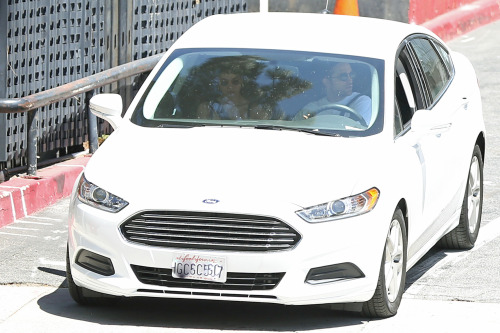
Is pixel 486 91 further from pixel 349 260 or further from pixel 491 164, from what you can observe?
pixel 349 260

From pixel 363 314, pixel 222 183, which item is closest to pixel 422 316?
pixel 363 314

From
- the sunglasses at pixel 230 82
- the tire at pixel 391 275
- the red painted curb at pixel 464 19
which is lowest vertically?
the red painted curb at pixel 464 19

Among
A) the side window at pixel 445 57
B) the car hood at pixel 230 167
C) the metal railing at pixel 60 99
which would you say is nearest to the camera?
the car hood at pixel 230 167

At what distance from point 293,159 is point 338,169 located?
11.0 inches

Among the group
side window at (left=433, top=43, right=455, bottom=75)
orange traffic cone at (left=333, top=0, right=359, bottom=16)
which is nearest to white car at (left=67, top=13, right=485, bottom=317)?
side window at (left=433, top=43, right=455, bottom=75)

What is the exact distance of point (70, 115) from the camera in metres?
13.0

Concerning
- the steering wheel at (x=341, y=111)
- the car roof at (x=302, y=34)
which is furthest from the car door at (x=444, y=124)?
the steering wheel at (x=341, y=111)

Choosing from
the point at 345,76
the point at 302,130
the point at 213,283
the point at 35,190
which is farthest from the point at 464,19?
the point at 213,283

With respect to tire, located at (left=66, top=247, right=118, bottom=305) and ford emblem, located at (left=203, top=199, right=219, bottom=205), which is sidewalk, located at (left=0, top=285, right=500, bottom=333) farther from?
ford emblem, located at (left=203, top=199, right=219, bottom=205)

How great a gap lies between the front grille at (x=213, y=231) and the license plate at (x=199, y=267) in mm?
60

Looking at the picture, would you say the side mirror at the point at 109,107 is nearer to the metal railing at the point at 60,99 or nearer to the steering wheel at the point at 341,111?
the steering wheel at the point at 341,111

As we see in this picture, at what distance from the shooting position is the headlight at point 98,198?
24.4 ft

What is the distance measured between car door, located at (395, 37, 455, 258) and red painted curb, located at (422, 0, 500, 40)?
35.4 feet

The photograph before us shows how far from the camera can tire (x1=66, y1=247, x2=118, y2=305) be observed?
7875 mm
